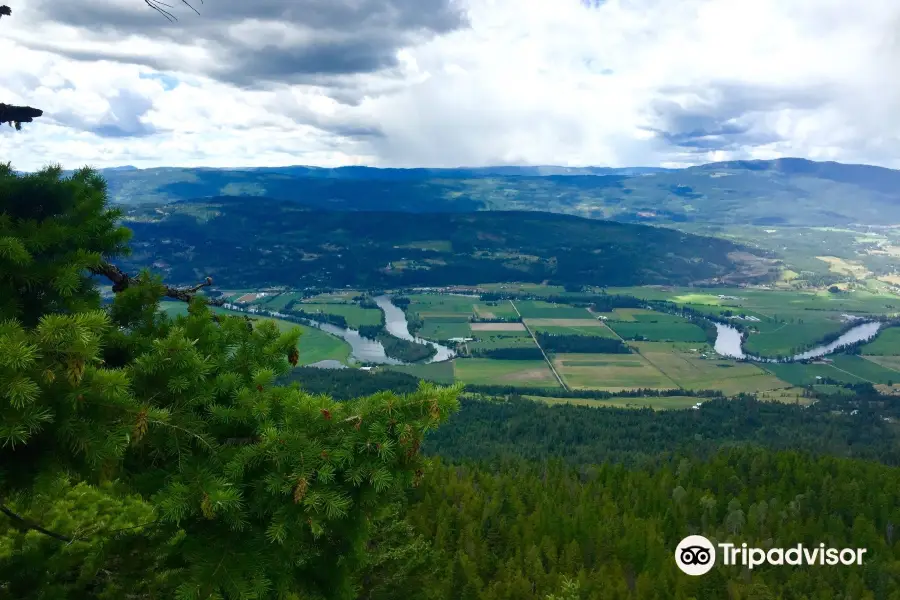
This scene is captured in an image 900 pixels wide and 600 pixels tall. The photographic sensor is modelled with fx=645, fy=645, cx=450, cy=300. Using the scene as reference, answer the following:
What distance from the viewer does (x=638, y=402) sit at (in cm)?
16162

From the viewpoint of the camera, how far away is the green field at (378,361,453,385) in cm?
17320

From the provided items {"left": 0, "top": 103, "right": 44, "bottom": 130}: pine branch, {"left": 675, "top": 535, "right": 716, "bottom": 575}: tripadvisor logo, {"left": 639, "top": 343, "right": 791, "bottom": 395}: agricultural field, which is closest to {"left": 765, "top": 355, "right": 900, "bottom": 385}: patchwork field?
{"left": 639, "top": 343, "right": 791, "bottom": 395}: agricultural field

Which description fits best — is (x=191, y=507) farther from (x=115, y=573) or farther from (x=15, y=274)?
(x=115, y=573)

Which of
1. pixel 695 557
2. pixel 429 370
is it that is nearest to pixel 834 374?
pixel 429 370

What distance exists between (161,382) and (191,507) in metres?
1.84

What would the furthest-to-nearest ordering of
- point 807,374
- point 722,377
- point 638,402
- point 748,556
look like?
point 807,374 < point 722,377 < point 638,402 < point 748,556

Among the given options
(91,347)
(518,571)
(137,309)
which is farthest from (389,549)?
(91,347)

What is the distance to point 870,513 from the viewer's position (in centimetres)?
7112

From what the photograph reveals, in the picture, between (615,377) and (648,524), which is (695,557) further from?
(615,377)

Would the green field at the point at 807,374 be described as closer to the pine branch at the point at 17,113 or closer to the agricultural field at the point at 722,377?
the agricultural field at the point at 722,377

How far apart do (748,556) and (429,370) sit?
438ft

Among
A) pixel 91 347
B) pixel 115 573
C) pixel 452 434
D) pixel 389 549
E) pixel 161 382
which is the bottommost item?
pixel 452 434

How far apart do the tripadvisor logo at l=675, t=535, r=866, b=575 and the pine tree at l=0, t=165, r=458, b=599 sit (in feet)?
145

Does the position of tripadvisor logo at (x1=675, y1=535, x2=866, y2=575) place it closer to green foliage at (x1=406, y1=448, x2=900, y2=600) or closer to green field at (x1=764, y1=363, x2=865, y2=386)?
green foliage at (x1=406, y1=448, x2=900, y2=600)
